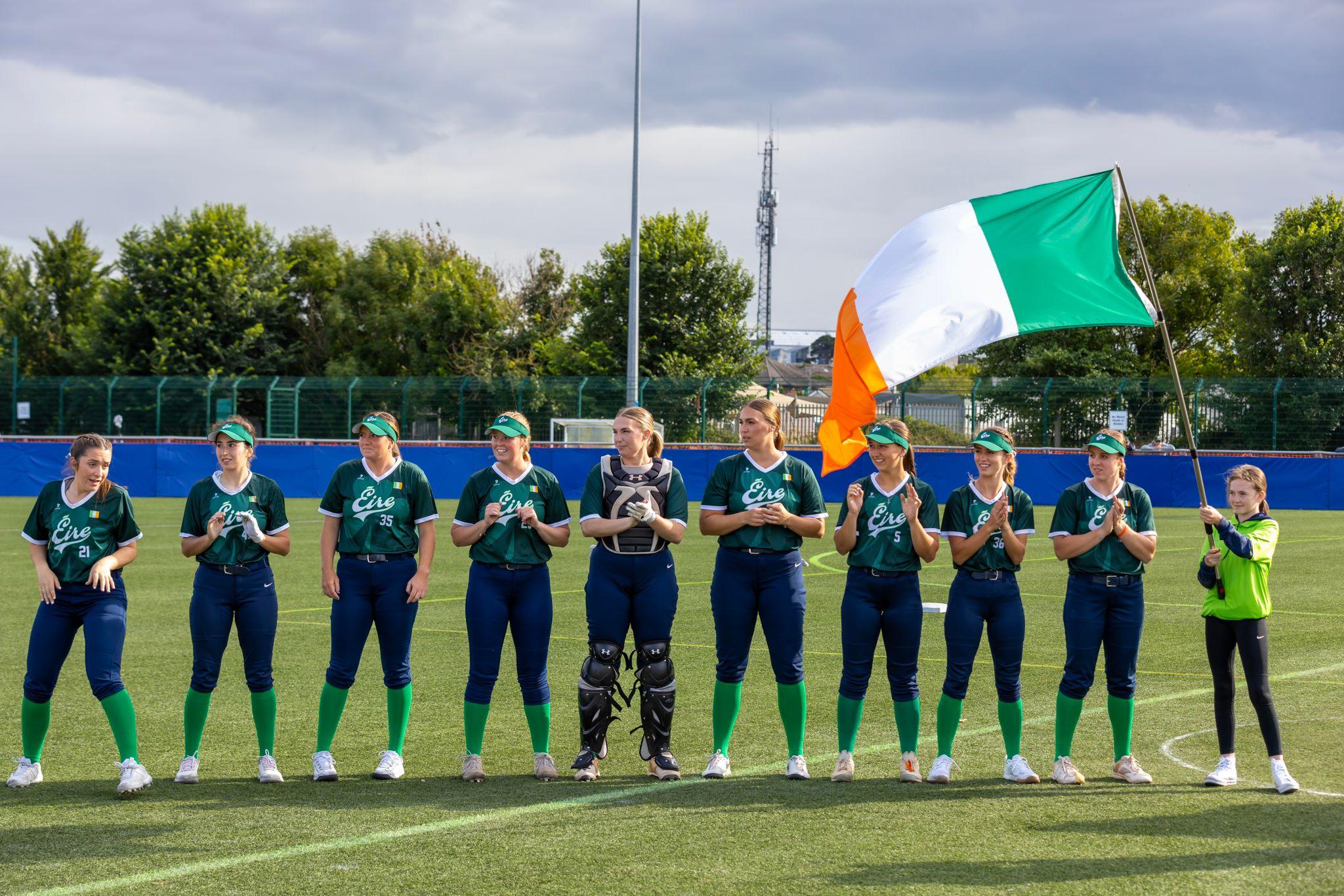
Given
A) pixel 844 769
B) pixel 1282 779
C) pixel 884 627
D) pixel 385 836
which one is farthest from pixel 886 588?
pixel 385 836

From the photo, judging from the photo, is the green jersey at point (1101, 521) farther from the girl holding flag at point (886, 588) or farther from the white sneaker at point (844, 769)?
the white sneaker at point (844, 769)

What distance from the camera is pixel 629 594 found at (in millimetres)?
7086

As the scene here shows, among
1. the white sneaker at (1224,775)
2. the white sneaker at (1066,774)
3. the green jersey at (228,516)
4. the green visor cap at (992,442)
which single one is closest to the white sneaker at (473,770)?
the green jersey at (228,516)

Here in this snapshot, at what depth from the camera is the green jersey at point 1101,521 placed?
269 inches

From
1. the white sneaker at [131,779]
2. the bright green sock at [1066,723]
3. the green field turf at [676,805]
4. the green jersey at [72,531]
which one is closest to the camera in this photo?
the green field turf at [676,805]

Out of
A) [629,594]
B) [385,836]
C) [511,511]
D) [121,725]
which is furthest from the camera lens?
[629,594]

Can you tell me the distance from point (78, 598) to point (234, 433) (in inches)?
45.0

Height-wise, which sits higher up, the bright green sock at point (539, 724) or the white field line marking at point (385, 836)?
the bright green sock at point (539, 724)

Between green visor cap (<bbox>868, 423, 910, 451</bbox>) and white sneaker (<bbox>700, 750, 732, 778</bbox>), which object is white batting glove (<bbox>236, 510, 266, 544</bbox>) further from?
green visor cap (<bbox>868, 423, 910, 451</bbox>)

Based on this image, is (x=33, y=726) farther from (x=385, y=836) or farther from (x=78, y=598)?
(x=385, y=836)

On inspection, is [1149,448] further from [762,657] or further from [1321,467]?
[762,657]

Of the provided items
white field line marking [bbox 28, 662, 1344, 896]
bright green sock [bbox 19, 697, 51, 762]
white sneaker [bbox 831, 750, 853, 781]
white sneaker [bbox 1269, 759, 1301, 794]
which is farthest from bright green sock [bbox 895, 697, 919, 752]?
bright green sock [bbox 19, 697, 51, 762]

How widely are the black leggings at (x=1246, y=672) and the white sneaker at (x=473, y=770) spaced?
3863 mm

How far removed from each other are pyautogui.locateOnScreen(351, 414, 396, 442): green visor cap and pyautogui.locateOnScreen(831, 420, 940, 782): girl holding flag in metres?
2.50
